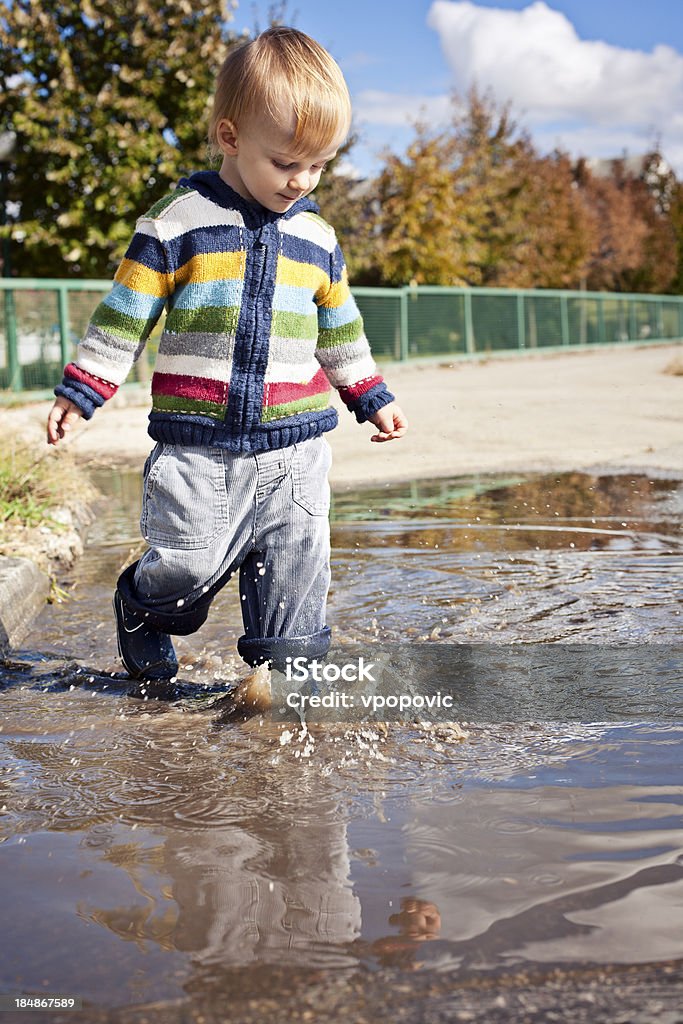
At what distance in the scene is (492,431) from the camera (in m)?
9.60

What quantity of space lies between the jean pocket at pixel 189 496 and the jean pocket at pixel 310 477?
0.19 metres

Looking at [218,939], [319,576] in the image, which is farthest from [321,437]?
[218,939]

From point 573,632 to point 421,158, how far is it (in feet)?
85.5

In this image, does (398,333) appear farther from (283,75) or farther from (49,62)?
(283,75)

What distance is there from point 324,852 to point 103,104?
1704 cm

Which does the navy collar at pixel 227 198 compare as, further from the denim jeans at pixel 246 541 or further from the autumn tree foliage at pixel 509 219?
the autumn tree foliage at pixel 509 219

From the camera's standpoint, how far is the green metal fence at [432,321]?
13586 mm

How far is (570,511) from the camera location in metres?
6.01

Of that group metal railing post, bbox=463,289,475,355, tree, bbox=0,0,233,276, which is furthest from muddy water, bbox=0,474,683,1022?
metal railing post, bbox=463,289,475,355

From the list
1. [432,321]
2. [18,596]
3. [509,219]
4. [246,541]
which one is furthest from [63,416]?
[509,219]

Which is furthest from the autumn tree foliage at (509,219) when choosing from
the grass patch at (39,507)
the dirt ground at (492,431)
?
the grass patch at (39,507)

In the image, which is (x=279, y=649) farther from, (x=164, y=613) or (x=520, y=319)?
(x=520, y=319)

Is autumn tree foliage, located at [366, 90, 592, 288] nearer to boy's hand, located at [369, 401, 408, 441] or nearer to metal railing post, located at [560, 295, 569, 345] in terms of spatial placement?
metal railing post, located at [560, 295, 569, 345]

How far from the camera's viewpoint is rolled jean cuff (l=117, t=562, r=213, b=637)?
3164mm
